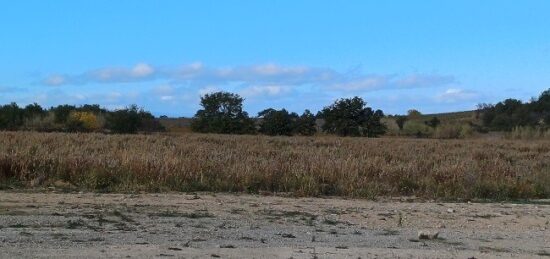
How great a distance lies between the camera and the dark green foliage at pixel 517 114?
91850 mm

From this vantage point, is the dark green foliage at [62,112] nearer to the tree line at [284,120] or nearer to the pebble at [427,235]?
the tree line at [284,120]

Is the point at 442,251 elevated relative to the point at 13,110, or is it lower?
lower

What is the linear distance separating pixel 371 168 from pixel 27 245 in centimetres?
1233

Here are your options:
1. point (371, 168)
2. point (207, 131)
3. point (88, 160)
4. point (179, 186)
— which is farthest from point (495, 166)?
point (207, 131)

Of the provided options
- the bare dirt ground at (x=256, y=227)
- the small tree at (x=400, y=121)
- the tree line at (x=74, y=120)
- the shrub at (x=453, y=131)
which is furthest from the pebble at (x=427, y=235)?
the small tree at (x=400, y=121)

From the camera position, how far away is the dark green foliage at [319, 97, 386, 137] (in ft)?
250

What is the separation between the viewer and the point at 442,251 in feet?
30.1

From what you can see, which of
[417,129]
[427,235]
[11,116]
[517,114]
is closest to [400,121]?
[417,129]

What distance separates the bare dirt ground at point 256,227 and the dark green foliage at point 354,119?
198 ft

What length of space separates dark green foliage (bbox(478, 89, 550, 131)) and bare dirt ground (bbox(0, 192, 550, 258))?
7744cm

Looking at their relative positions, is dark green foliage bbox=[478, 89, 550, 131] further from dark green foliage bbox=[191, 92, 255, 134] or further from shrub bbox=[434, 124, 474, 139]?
dark green foliage bbox=[191, 92, 255, 134]

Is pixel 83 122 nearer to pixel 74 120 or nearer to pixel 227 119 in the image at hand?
pixel 74 120

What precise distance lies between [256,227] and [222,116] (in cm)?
6678

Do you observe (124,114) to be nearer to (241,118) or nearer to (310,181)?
(241,118)
